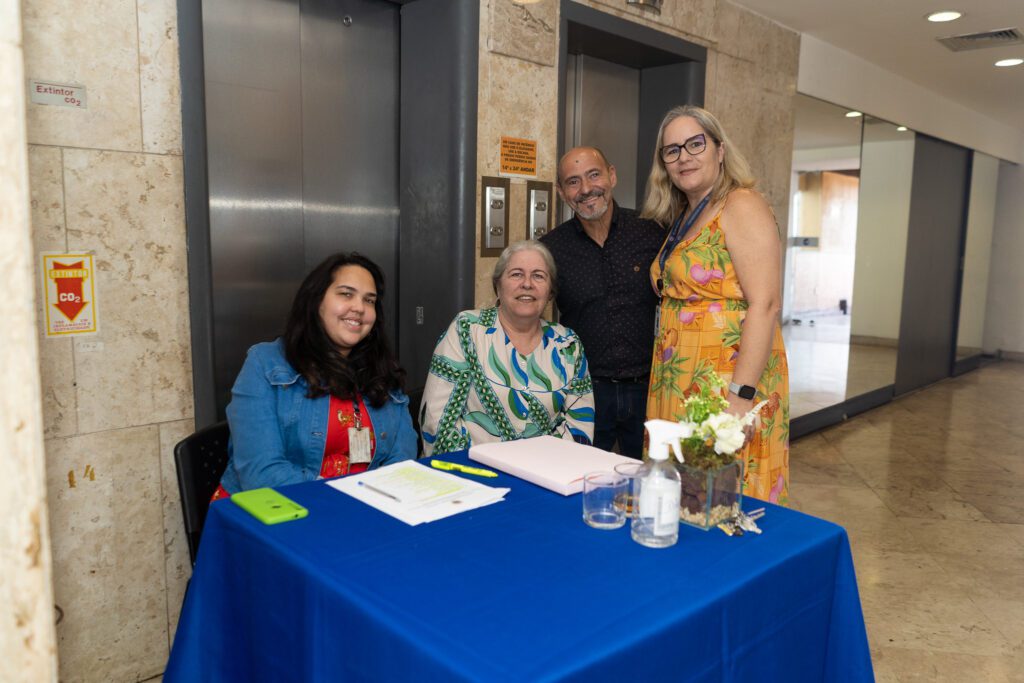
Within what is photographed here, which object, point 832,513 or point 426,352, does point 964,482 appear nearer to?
point 832,513

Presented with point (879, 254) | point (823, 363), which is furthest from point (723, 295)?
point (879, 254)

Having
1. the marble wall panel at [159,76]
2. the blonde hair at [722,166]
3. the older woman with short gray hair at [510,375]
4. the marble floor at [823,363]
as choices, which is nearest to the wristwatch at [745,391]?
the older woman with short gray hair at [510,375]

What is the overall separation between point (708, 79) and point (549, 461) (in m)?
3.33

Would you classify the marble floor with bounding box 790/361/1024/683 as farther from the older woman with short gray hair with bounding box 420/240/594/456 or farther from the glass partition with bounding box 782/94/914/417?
the older woman with short gray hair with bounding box 420/240/594/456

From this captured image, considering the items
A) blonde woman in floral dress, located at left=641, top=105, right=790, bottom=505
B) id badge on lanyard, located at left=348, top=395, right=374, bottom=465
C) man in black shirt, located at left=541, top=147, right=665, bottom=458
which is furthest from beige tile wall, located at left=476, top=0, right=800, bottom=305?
id badge on lanyard, located at left=348, top=395, right=374, bottom=465

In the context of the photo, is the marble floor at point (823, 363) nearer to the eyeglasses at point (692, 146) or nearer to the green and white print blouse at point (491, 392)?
the eyeglasses at point (692, 146)

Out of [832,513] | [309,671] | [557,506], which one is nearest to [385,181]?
[557,506]

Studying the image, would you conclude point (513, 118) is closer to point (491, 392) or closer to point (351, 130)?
point (351, 130)

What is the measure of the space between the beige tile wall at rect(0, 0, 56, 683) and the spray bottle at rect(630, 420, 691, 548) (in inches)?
39.9

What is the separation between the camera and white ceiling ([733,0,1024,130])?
481 centimetres

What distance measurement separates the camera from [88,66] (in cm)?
241

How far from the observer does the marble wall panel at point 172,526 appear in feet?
8.87

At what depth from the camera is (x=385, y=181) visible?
3.49 m

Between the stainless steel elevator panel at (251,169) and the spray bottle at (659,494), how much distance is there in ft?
6.26
